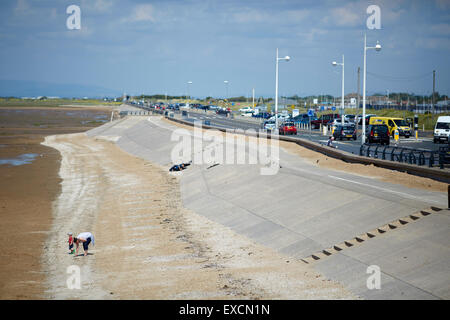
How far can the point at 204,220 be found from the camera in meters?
24.9

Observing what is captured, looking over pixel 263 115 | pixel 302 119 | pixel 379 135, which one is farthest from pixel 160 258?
pixel 263 115

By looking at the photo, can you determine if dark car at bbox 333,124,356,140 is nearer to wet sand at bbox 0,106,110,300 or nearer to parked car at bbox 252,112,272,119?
wet sand at bbox 0,106,110,300

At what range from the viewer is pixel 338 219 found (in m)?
20.3

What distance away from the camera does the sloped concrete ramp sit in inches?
579

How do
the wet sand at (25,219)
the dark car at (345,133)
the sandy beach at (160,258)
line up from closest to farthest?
the sandy beach at (160,258) < the wet sand at (25,219) < the dark car at (345,133)

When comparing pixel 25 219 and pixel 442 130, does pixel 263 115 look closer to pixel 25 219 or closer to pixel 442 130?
pixel 442 130

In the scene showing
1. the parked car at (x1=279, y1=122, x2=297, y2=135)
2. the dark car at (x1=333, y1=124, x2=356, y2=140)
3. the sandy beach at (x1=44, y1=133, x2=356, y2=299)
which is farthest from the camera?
the parked car at (x1=279, y1=122, x2=297, y2=135)

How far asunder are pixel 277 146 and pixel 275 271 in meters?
27.9

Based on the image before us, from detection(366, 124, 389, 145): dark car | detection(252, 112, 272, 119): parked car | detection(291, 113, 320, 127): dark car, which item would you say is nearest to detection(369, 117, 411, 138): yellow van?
detection(366, 124, 389, 145): dark car

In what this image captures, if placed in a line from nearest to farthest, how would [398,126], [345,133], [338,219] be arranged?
[338,219] < [345,133] < [398,126]

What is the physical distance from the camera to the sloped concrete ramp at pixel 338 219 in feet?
48.3

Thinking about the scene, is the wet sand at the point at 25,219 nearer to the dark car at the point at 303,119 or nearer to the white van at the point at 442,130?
the white van at the point at 442,130

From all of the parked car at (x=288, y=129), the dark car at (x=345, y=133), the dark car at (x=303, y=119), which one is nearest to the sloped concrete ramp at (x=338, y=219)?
the dark car at (x=345, y=133)
